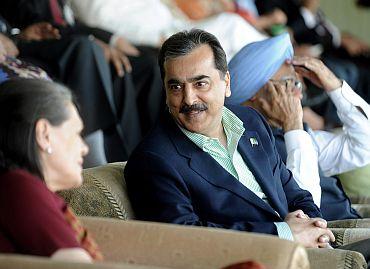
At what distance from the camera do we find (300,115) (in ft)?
11.5

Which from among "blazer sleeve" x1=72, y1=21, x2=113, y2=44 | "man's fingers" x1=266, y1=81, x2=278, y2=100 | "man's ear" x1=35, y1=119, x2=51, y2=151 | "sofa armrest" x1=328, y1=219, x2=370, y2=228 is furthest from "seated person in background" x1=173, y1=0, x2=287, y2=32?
"man's ear" x1=35, y1=119, x2=51, y2=151

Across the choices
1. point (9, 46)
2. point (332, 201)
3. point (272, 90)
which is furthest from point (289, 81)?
point (9, 46)

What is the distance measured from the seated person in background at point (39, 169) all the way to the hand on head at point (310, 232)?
2.60 feet

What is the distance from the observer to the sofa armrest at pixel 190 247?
227 cm

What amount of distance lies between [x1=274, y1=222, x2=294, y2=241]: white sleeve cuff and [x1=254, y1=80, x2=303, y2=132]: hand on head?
661 mm

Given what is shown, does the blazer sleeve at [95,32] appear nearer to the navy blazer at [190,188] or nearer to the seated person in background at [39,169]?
the navy blazer at [190,188]

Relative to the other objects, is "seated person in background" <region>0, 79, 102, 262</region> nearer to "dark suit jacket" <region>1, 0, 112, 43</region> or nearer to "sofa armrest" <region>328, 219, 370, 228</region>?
"sofa armrest" <region>328, 219, 370, 228</region>

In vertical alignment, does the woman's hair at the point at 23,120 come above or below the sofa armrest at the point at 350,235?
above

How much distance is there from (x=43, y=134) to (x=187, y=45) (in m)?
0.83

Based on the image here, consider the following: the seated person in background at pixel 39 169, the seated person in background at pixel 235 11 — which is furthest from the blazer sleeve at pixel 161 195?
the seated person in background at pixel 235 11

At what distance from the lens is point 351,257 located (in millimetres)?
2645

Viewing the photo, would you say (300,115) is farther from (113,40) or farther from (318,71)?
(113,40)

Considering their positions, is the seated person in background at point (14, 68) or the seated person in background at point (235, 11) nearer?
the seated person in background at point (14, 68)

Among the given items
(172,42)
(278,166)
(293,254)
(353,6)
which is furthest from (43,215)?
(353,6)
